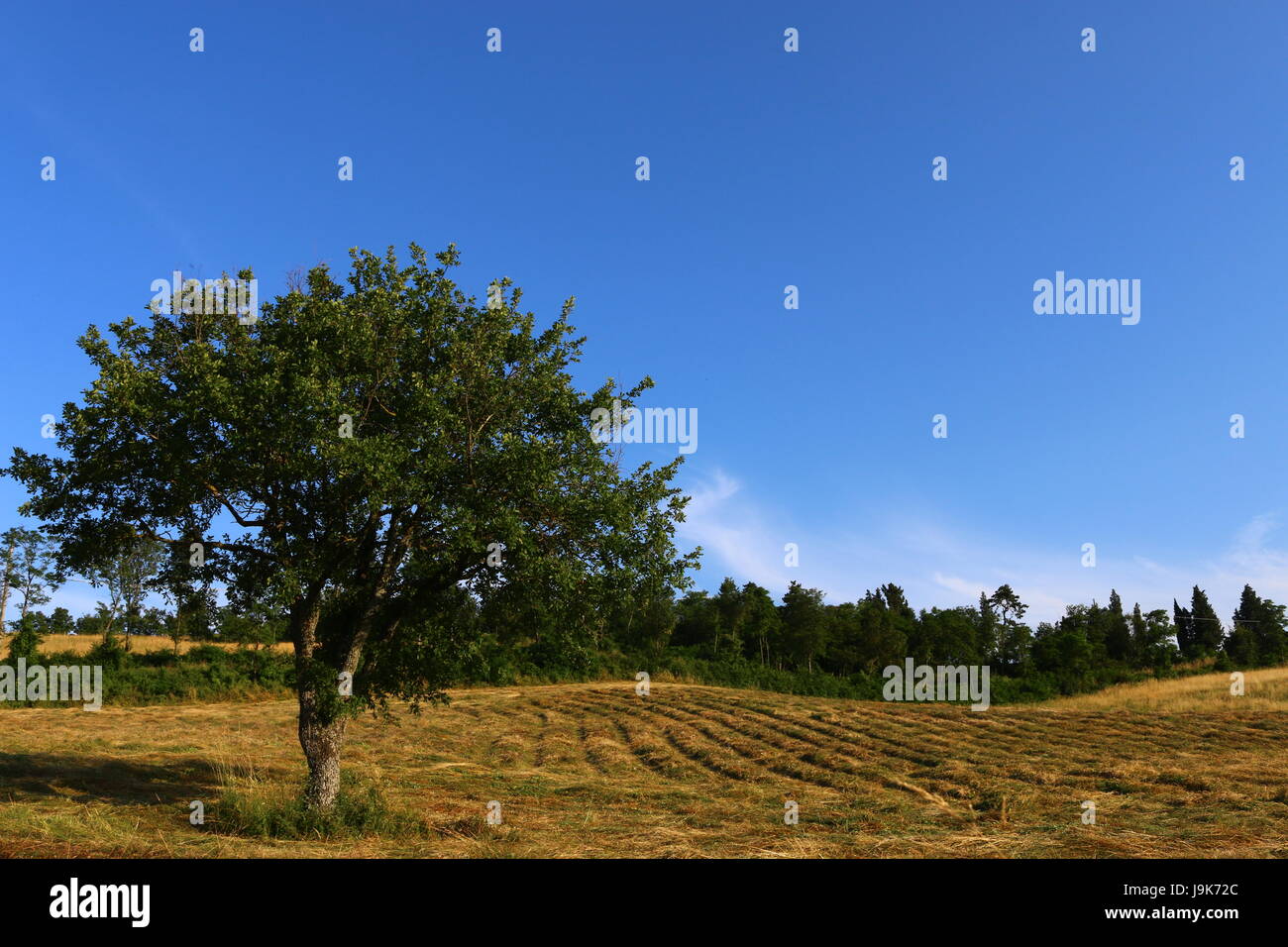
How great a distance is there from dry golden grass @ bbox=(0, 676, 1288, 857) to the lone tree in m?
4.22

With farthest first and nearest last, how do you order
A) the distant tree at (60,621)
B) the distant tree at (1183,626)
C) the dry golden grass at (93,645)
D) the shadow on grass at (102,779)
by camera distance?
the distant tree at (1183,626), the distant tree at (60,621), the dry golden grass at (93,645), the shadow on grass at (102,779)

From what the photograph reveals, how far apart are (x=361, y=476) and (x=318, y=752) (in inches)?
242

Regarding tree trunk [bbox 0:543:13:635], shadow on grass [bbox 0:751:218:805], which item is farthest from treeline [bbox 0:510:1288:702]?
shadow on grass [bbox 0:751:218:805]

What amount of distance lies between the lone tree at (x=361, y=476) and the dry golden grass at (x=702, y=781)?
4.22 m

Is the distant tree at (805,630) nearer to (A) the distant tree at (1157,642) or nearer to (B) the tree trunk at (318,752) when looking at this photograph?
(A) the distant tree at (1157,642)

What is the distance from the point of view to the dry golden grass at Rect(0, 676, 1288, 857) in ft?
44.6

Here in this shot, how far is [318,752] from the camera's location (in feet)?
53.4

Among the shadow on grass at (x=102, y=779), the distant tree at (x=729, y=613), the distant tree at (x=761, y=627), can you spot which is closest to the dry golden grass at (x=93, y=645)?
the shadow on grass at (x=102, y=779)

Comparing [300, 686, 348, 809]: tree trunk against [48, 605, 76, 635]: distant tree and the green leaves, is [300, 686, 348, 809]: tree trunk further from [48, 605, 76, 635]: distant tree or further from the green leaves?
[48, 605, 76, 635]: distant tree

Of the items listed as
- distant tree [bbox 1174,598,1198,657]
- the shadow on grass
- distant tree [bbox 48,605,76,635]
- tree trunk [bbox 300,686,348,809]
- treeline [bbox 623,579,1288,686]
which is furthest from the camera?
distant tree [bbox 1174,598,1198,657]

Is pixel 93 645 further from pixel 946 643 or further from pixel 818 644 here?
pixel 946 643

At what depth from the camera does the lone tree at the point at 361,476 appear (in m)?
14.8

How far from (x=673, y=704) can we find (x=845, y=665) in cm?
4272
